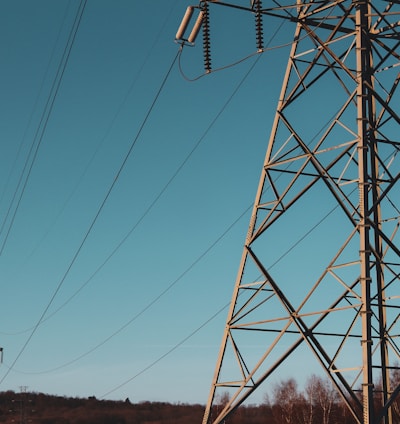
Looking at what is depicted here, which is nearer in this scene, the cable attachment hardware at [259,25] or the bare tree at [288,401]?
the cable attachment hardware at [259,25]

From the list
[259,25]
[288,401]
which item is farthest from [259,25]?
[288,401]

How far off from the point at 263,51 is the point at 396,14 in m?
4.12

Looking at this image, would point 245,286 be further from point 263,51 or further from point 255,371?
point 263,51

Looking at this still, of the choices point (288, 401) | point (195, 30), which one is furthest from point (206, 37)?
point (288, 401)

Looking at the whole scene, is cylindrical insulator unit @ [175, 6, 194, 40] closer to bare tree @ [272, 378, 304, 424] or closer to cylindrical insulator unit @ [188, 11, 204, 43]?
cylindrical insulator unit @ [188, 11, 204, 43]

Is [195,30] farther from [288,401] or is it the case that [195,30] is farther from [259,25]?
[288,401]

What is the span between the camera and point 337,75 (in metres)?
23.1

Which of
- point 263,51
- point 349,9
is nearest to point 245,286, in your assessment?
point 263,51

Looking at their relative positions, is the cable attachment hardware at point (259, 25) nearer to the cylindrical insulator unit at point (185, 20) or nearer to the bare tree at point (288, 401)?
the cylindrical insulator unit at point (185, 20)

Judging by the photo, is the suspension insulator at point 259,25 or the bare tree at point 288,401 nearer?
the suspension insulator at point 259,25

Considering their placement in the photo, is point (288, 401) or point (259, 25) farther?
point (288, 401)

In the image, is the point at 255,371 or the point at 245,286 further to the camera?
the point at 245,286

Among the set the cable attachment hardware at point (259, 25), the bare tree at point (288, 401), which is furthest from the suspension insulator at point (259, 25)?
the bare tree at point (288, 401)

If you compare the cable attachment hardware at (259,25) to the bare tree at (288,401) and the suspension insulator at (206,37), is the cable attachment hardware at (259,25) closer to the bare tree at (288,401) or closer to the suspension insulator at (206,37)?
the suspension insulator at (206,37)
